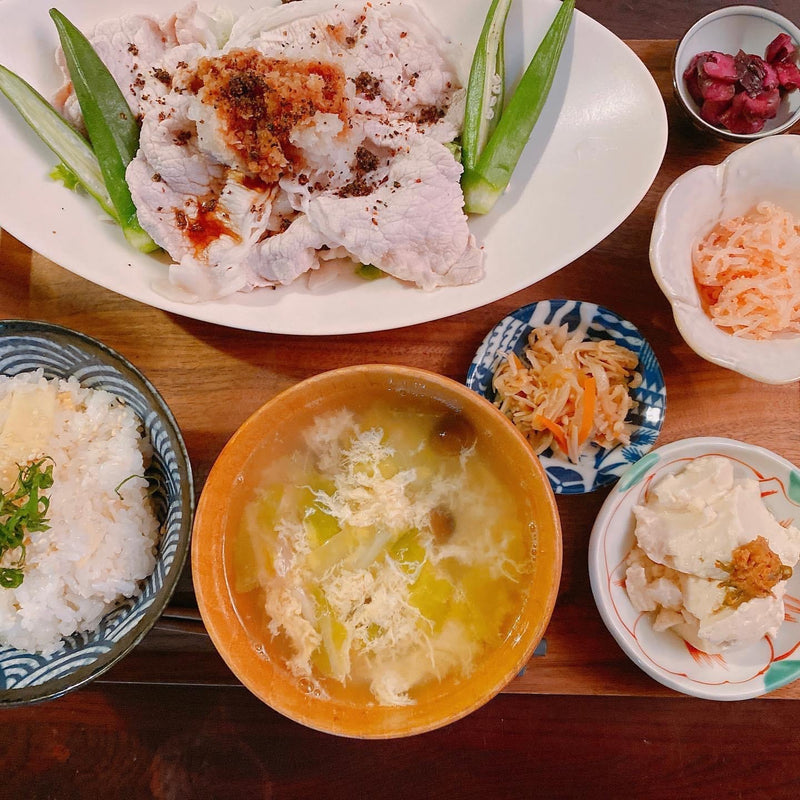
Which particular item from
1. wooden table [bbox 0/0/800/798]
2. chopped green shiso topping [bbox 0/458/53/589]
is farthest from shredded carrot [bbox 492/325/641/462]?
chopped green shiso topping [bbox 0/458/53/589]

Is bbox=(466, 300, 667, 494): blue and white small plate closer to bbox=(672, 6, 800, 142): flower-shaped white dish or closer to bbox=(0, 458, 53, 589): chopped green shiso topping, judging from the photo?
bbox=(672, 6, 800, 142): flower-shaped white dish

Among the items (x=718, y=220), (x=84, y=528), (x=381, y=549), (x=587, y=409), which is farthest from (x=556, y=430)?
(x=84, y=528)

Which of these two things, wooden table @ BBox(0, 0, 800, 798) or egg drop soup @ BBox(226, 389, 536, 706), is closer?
egg drop soup @ BBox(226, 389, 536, 706)

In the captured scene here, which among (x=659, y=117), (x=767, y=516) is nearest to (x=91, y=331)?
(x=659, y=117)

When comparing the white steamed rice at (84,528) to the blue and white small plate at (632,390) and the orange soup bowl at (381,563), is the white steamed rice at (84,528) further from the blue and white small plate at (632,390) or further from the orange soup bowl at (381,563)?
the blue and white small plate at (632,390)

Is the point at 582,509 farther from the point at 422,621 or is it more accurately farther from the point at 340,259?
the point at 340,259

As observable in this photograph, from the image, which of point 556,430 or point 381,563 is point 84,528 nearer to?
→ point 381,563
